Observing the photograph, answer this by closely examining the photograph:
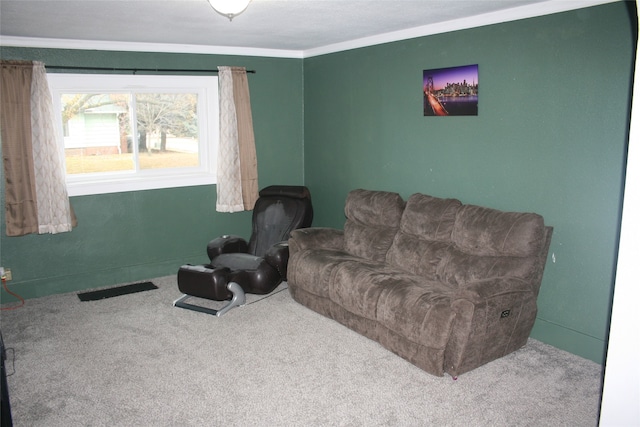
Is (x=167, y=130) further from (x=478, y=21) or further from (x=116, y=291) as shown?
(x=478, y=21)

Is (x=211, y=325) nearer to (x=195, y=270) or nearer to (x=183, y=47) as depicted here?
(x=195, y=270)

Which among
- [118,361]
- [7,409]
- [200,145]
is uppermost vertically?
[200,145]

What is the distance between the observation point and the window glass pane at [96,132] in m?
5.12

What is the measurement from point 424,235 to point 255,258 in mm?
1678

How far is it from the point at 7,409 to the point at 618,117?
12.3ft

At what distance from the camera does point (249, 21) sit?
4059 millimetres

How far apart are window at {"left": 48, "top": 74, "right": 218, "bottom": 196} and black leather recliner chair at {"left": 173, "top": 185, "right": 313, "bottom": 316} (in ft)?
2.73

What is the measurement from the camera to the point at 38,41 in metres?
4.67

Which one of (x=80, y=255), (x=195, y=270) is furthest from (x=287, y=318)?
(x=80, y=255)

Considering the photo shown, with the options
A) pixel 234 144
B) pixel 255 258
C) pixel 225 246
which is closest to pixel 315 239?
pixel 255 258

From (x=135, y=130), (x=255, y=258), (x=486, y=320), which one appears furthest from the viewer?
(x=135, y=130)

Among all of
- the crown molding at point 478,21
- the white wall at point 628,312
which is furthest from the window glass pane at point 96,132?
the white wall at point 628,312

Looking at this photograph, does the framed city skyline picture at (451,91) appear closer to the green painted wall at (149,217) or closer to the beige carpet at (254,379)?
the beige carpet at (254,379)

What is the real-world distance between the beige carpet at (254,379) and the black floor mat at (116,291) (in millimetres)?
517
